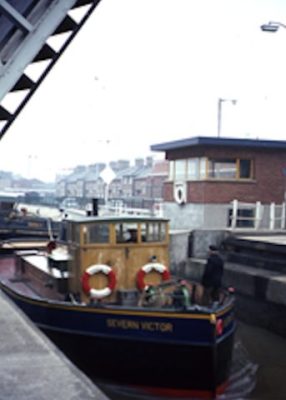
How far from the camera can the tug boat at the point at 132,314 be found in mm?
9789

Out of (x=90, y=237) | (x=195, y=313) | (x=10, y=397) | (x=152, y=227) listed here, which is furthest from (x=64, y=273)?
(x=10, y=397)

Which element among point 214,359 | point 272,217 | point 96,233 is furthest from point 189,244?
point 214,359

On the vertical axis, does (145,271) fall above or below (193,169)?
below

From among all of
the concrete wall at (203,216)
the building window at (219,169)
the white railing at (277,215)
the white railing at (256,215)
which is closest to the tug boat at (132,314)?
the white railing at (256,215)

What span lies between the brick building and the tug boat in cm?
1036

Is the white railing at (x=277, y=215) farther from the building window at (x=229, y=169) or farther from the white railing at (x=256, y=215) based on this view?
the building window at (x=229, y=169)

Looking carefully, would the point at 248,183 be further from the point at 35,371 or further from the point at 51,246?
the point at 35,371

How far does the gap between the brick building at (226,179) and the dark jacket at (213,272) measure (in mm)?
10674

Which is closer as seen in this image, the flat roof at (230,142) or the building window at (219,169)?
the flat roof at (230,142)

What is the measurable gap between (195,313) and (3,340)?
14.1 ft

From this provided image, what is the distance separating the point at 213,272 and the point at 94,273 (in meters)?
2.78

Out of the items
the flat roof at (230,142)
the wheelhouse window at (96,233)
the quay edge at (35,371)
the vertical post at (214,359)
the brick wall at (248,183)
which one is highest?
the flat roof at (230,142)

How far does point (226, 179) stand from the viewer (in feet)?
73.0

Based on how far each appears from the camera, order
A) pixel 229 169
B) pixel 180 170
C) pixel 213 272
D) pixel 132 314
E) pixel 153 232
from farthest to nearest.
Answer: pixel 180 170
pixel 229 169
pixel 153 232
pixel 213 272
pixel 132 314
